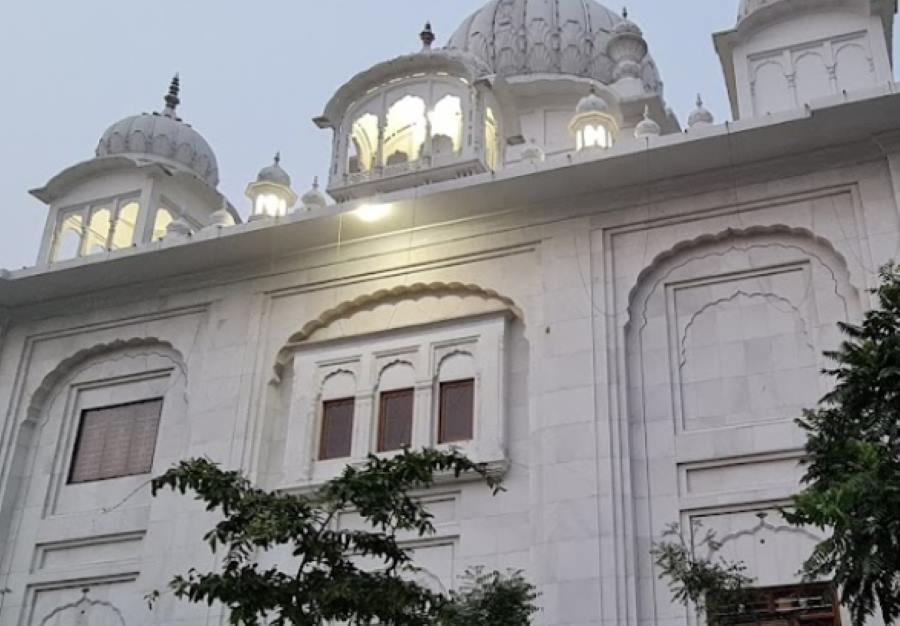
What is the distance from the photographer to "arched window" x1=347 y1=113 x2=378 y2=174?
13.7 m

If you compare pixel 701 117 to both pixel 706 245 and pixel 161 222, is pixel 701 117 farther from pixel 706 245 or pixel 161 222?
pixel 161 222

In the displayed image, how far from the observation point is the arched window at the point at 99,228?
15.0 m

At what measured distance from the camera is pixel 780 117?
10.8m

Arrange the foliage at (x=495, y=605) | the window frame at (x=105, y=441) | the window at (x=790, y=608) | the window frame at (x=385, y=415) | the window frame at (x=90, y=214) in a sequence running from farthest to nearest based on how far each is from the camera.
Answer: the window frame at (x=90, y=214) → the window frame at (x=105, y=441) → the window frame at (x=385, y=415) → the window at (x=790, y=608) → the foliage at (x=495, y=605)

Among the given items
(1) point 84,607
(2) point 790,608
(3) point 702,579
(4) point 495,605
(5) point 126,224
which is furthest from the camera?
(5) point 126,224

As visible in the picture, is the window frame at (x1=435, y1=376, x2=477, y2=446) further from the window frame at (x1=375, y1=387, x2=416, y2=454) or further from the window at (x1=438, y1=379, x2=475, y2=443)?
the window frame at (x1=375, y1=387, x2=416, y2=454)

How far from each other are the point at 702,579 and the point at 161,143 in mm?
10243

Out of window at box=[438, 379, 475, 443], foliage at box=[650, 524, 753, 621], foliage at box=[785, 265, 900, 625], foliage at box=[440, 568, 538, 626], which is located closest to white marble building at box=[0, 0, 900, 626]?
window at box=[438, 379, 475, 443]

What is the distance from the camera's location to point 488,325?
11688mm

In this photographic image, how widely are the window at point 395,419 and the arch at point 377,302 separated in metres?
0.86

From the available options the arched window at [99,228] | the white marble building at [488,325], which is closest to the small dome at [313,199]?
the white marble building at [488,325]

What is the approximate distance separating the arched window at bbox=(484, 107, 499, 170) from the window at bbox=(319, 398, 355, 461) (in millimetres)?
3235

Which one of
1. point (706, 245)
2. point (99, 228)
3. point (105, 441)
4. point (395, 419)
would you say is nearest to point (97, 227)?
point (99, 228)

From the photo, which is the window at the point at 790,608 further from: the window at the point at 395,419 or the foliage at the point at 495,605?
the window at the point at 395,419
